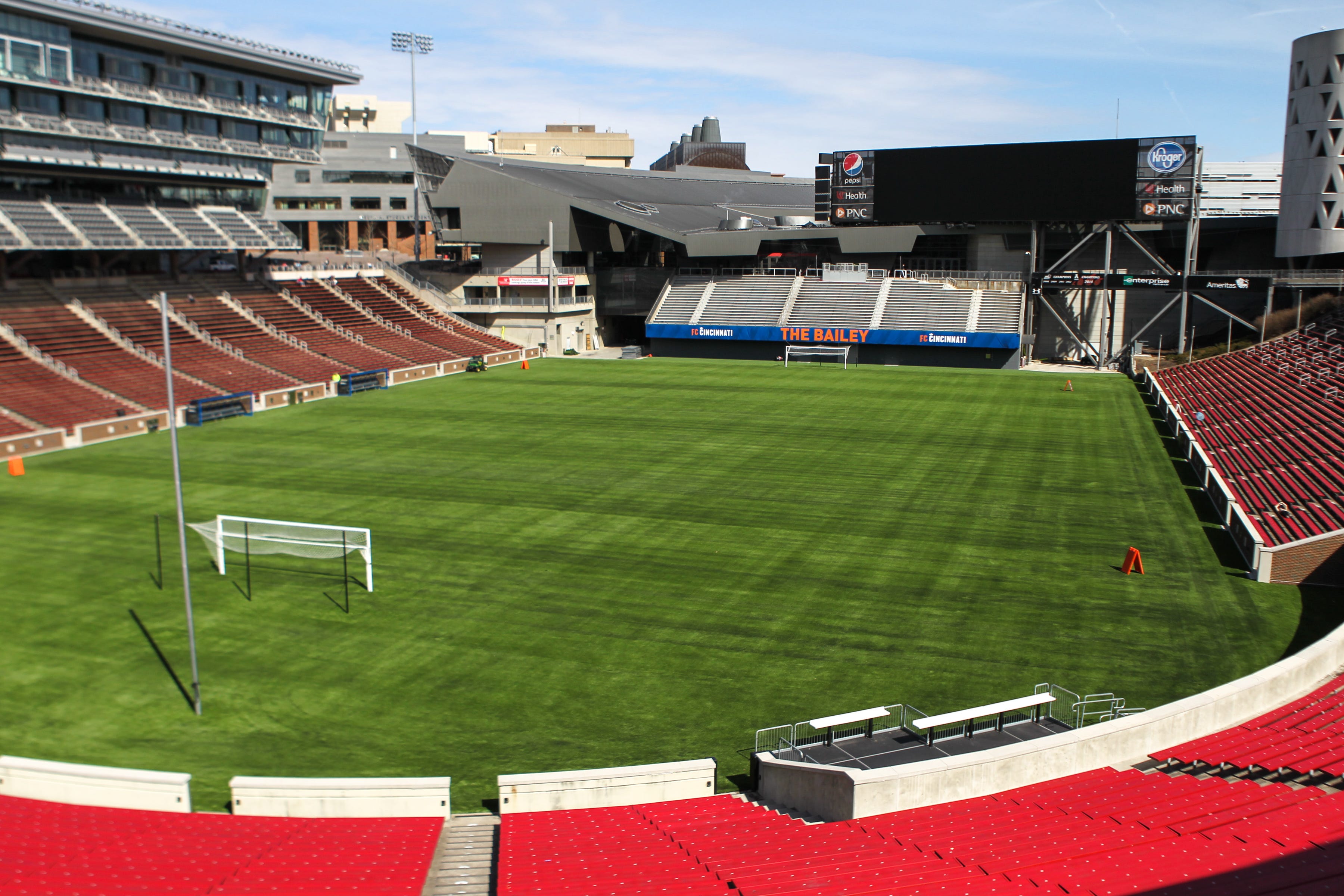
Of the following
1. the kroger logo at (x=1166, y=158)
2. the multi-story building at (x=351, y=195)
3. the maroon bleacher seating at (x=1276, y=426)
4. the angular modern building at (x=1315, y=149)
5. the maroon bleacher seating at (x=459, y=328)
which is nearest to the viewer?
the maroon bleacher seating at (x=1276, y=426)

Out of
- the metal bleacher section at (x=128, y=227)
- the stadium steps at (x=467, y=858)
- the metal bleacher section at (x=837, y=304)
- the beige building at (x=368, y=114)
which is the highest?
the beige building at (x=368, y=114)

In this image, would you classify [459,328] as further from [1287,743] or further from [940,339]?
[1287,743]

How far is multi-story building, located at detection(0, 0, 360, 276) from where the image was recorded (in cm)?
4634

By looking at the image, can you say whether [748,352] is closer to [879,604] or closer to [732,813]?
[879,604]

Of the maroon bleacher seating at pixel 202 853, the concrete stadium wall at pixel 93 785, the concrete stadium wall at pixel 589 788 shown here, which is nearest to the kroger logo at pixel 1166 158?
the concrete stadium wall at pixel 589 788

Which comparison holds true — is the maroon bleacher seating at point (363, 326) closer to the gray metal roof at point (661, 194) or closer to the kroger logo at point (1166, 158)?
the gray metal roof at point (661, 194)

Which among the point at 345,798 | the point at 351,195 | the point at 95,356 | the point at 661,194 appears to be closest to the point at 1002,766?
the point at 345,798

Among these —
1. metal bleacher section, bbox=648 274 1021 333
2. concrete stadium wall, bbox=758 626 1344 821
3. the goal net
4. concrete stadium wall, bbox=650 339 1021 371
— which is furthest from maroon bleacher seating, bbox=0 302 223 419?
concrete stadium wall, bbox=758 626 1344 821

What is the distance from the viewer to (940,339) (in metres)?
61.5

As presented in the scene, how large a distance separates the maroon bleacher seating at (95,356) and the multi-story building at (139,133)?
119 inches

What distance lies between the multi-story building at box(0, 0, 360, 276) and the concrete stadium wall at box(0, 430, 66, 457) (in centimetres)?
1345

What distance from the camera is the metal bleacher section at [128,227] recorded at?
46500 mm

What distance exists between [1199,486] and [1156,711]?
64.4 ft

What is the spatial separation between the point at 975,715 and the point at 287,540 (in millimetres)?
15366
